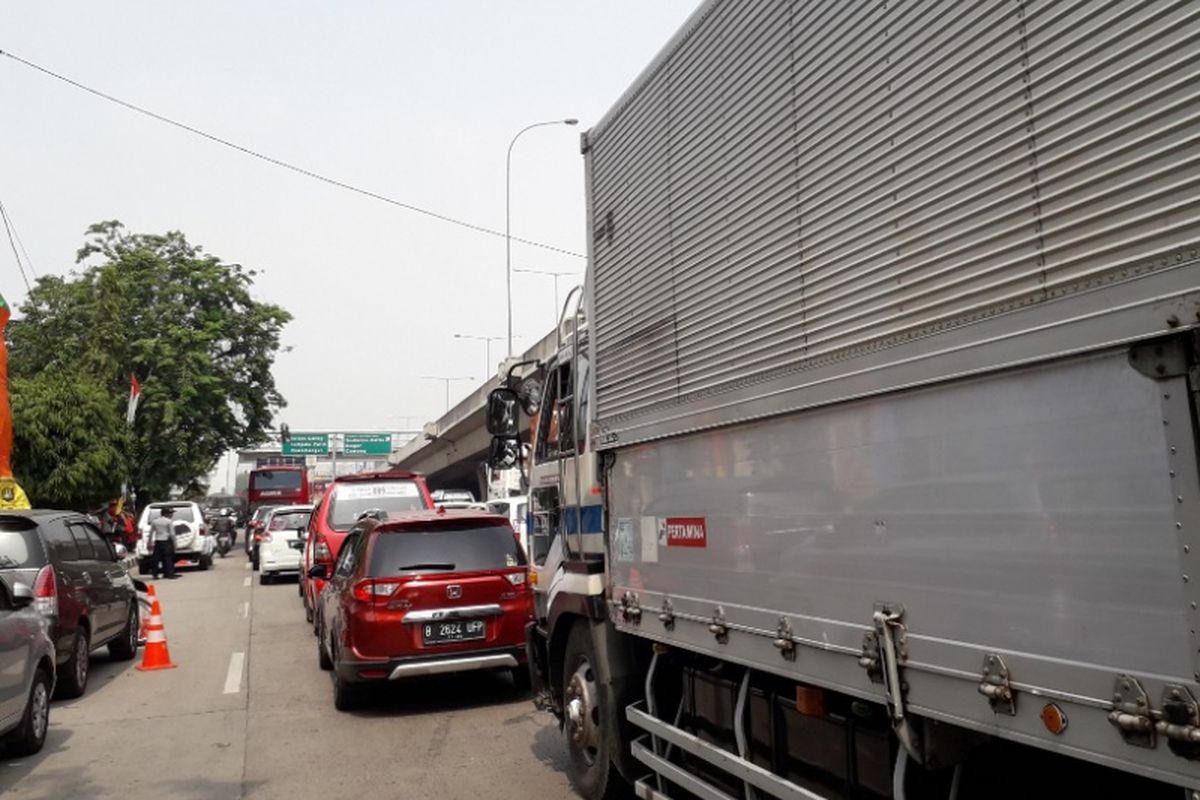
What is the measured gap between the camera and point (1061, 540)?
8.08ft

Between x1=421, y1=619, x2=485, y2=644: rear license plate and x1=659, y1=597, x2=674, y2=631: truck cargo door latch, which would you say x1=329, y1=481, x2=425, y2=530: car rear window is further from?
x1=659, y1=597, x2=674, y2=631: truck cargo door latch

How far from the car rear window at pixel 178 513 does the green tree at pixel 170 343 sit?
32.0 feet

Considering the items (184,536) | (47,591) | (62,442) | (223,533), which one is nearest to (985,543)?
(47,591)

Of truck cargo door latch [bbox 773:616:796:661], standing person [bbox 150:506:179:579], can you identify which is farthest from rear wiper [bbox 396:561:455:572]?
standing person [bbox 150:506:179:579]

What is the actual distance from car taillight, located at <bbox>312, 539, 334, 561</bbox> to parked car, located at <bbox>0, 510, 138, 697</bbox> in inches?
116

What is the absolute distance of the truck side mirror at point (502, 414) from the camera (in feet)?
21.8

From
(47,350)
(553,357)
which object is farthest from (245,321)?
(553,357)

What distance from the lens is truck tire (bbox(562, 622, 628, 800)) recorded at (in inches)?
217

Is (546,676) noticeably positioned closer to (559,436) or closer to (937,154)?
(559,436)

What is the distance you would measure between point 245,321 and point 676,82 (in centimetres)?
4050

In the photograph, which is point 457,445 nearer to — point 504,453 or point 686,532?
point 504,453

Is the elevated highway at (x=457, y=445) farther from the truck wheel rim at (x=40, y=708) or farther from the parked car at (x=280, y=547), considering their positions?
the truck wheel rim at (x=40, y=708)

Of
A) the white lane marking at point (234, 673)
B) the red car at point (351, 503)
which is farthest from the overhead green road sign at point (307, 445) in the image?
the white lane marking at point (234, 673)

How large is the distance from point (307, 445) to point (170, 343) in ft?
106
